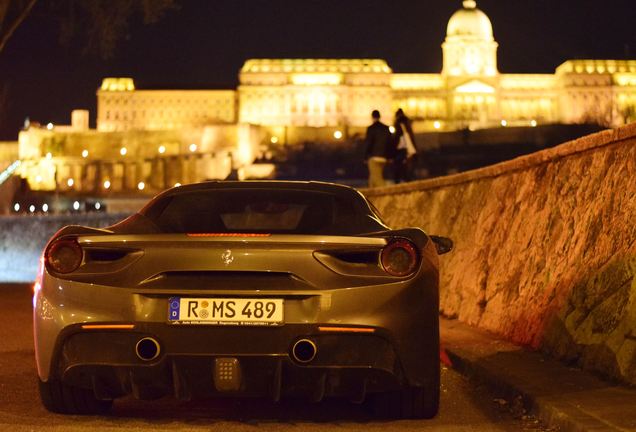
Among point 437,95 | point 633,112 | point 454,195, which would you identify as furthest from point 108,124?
point 454,195

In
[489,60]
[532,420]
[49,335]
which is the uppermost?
[489,60]

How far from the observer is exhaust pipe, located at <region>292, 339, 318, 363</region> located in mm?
5901

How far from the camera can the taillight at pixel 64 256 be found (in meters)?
6.12

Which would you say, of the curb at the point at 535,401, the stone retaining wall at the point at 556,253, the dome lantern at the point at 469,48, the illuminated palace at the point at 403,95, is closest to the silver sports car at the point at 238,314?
the curb at the point at 535,401

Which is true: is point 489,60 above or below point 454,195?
above

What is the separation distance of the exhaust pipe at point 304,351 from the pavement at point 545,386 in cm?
110

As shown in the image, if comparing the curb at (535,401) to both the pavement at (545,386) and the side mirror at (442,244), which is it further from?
the side mirror at (442,244)

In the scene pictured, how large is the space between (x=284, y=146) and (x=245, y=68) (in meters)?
35.7

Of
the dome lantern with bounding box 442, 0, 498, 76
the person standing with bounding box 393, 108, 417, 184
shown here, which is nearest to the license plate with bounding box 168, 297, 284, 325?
the person standing with bounding box 393, 108, 417, 184

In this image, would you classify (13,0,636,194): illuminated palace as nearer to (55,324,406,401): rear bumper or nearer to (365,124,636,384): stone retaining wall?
(365,124,636,384): stone retaining wall

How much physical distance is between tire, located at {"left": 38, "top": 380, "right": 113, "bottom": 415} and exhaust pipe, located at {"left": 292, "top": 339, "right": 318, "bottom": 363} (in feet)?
3.68

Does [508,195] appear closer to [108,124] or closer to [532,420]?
[532,420]

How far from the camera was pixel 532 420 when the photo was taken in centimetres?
649

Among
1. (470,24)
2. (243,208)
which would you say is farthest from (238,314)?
(470,24)
